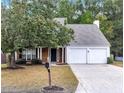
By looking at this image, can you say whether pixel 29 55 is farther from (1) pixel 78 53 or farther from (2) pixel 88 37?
(2) pixel 88 37

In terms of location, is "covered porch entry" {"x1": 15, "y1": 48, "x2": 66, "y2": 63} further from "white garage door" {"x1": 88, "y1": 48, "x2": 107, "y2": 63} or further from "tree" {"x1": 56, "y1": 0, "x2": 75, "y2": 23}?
"tree" {"x1": 56, "y1": 0, "x2": 75, "y2": 23}

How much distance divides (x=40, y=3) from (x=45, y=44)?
283 centimetres

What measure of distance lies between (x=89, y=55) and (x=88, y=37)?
2.20 metres

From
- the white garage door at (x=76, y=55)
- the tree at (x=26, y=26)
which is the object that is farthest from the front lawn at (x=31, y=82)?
the white garage door at (x=76, y=55)

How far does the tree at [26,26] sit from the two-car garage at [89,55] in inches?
343

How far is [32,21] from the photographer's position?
61.1 feet

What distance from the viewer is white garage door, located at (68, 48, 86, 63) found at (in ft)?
93.7

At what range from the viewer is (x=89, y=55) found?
2866 cm

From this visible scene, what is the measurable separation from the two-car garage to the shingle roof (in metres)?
0.49

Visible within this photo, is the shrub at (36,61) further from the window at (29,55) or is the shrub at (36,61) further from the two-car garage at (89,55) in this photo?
the two-car garage at (89,55)

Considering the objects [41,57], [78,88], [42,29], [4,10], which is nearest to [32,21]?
[42,29]

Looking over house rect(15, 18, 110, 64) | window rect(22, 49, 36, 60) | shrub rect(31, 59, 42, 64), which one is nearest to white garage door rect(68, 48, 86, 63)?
house rect(15, 18, 110, 64)

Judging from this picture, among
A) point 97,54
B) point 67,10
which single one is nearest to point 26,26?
point 97,54

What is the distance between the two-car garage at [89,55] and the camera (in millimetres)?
28625
